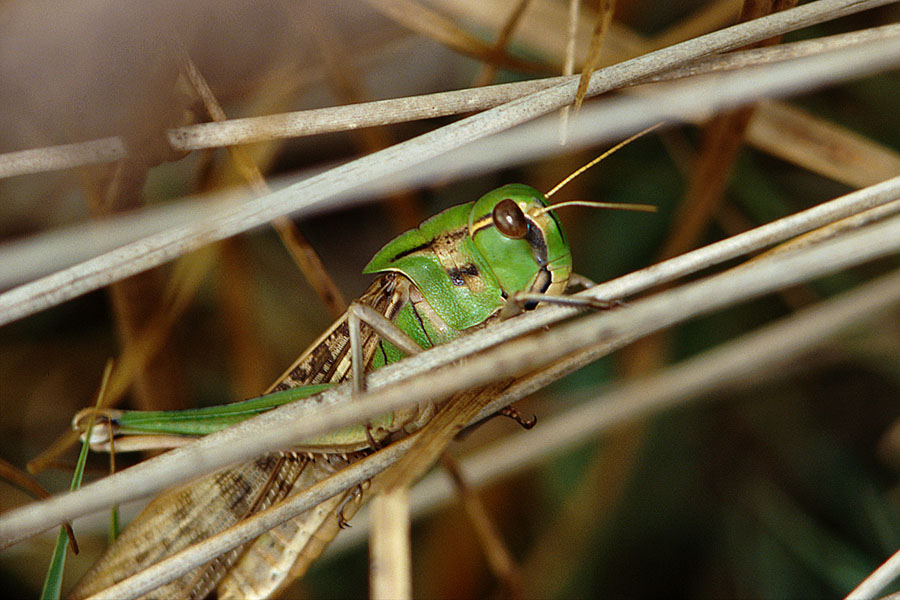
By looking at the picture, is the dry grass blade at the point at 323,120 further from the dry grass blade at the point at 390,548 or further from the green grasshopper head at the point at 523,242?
the dry grass blade at the point at 390,548

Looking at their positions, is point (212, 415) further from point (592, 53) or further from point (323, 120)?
point (592, 53)

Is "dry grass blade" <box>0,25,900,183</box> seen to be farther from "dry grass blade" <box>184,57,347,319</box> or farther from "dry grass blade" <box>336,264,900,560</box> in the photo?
"dry grass blade" <box>336,264,900,560</box>

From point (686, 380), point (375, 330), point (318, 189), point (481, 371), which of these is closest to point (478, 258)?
point (375, 330)

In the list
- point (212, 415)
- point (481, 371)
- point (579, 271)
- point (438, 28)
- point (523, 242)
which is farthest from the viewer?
point (579, 271)

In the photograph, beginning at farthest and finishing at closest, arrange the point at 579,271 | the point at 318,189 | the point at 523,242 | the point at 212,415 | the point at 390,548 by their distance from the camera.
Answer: the point at 579,271, the point at 523,242, the point at 212,415, the point at 318,189, the point at 390,548

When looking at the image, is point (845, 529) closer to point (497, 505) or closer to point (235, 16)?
point (497, 505)

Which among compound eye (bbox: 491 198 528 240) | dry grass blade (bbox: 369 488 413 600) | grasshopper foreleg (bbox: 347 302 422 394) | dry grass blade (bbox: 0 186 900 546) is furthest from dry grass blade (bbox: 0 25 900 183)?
dry grass blade (bbox: 369 488 413 600)

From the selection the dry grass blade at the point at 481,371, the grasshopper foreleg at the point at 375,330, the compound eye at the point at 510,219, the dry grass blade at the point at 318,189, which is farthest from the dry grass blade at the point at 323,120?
the dry grass blade at the point at 481,371
